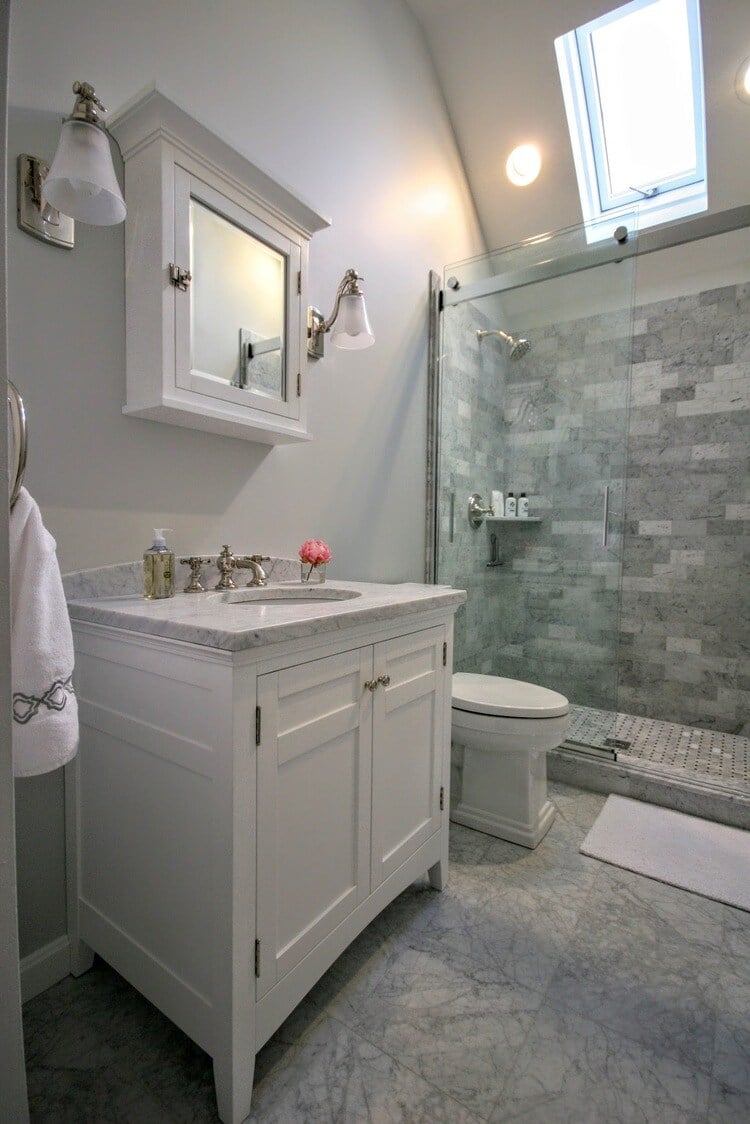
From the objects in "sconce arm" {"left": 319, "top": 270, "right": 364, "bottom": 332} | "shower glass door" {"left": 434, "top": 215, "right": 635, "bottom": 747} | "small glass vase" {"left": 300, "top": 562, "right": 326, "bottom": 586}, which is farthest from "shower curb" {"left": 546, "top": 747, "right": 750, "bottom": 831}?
"sconce arm" {"left": 319, "top": 270, "right": 364, "bottom": 332}

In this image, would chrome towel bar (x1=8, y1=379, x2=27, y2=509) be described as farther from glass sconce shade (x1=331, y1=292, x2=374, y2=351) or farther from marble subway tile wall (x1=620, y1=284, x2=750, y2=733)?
marble subway tile wall (x1=620, y1=284, x2=750, y2=733)

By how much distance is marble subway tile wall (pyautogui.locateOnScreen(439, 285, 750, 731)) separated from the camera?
2.53m

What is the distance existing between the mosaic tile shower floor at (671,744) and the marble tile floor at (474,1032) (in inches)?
29.5

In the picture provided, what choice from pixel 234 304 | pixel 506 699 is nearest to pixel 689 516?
pixel 506 699

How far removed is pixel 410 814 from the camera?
1.34 metres

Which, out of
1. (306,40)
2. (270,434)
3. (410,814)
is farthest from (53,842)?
(306,40)

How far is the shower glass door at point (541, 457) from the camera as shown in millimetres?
2459

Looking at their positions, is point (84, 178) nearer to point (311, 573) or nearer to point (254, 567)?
point (254, 567)

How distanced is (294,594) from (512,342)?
1.96 metres

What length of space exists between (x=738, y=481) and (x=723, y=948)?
203 cm

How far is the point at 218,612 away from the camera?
999 millimetres

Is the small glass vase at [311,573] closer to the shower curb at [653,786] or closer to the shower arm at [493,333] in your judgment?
the shower curb at [653,786]

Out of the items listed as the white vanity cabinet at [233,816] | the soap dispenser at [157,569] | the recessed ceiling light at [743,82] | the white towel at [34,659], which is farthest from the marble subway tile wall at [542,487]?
the white towel at [34,659]

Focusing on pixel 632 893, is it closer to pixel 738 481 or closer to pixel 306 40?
pixel 738 481
